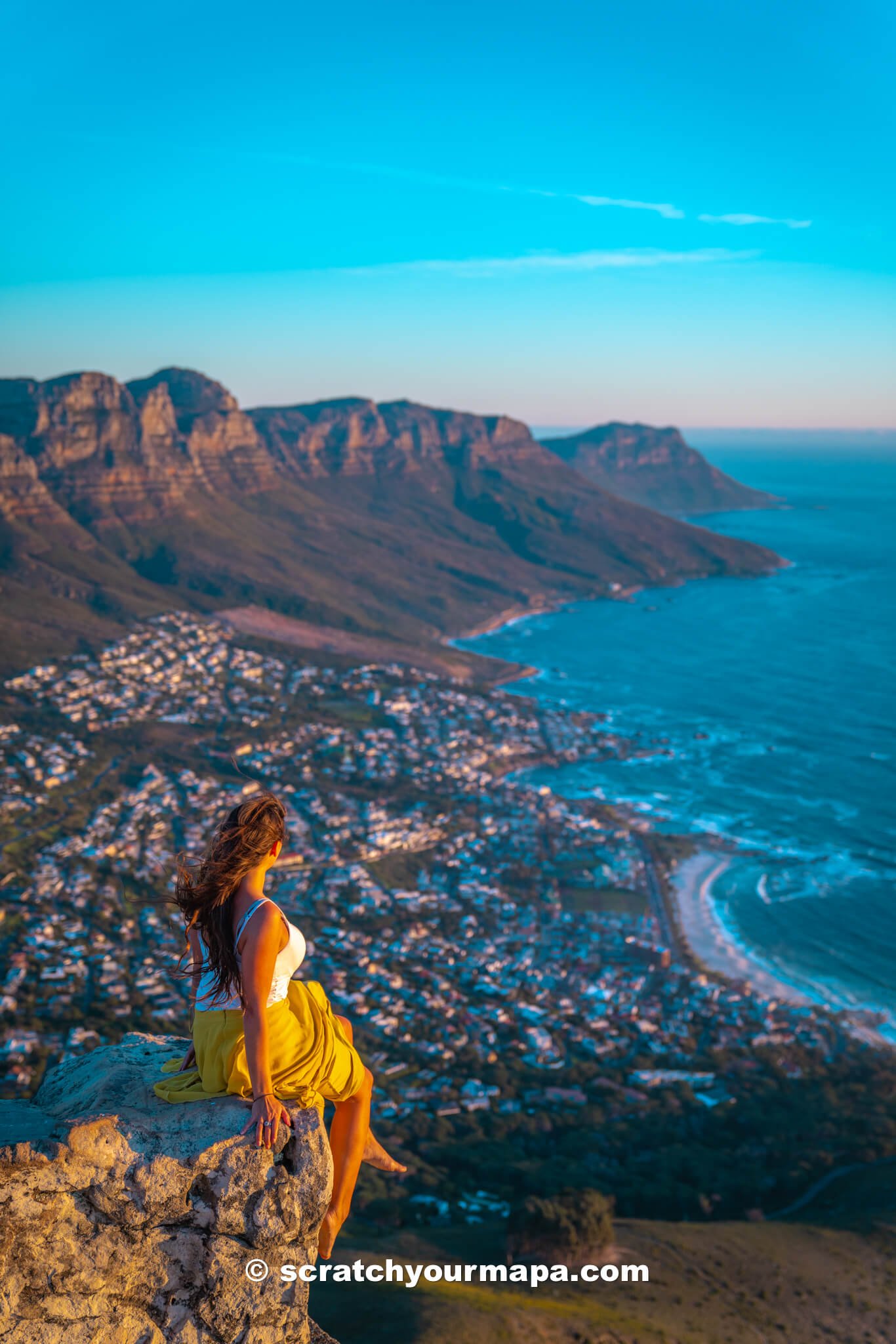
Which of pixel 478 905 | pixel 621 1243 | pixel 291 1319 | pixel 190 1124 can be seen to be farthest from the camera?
pixel 478 905

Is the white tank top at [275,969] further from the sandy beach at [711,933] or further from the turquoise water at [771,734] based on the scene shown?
the turquoise water at [771,734]

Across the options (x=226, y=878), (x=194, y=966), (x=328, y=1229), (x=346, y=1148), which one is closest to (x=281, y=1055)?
(x=194, y=966)

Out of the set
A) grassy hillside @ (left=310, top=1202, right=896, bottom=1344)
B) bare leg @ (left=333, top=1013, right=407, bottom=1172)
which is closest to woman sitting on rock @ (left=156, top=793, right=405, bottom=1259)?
bare leg @ (left=333, top=1013, right=407, bottom=1172)

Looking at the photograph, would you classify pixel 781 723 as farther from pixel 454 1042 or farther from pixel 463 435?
pixel 463 435

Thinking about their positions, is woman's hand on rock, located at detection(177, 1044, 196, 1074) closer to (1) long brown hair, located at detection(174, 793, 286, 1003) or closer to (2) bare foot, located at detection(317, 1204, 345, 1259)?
(1) long brown hair, located at detection(174, 793, 286, 1003)

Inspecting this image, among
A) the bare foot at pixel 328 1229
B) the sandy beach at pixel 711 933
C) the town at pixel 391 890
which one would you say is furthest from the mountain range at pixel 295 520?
the bare foot at pixel 328 1229

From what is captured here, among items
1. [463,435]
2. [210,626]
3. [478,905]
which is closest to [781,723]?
[478,905]
